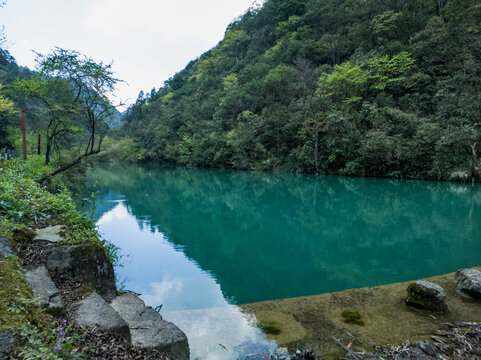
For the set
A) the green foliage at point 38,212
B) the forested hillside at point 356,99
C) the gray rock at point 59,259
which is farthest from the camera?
the forested hillside at point 356,99

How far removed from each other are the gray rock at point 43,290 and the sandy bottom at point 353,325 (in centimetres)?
252

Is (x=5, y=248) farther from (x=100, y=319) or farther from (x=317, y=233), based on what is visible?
(x=317, y=233)

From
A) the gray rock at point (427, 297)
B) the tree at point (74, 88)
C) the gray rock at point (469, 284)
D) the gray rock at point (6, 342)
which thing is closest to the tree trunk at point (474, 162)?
the gray rock at point (469, 284)

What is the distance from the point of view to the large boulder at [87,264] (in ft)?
10.6

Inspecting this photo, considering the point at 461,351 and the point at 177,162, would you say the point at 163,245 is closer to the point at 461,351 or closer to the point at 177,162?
the point at 461,351

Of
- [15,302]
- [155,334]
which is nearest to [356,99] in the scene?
[155,334]

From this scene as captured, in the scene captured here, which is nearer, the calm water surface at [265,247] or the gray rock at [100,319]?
the gray rock at [100,319]

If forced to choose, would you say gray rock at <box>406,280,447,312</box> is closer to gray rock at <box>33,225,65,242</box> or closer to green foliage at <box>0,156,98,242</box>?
green foliage at <box>0,156,98,242</box>

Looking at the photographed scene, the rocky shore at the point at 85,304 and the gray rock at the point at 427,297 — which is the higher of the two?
the rocky shore at the point at 85,304

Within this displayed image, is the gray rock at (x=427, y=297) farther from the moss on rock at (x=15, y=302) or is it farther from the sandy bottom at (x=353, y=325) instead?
the moss on rock at (x=15, y=302)

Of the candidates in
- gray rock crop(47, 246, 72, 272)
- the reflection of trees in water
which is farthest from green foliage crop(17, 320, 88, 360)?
the reflection of trees in water

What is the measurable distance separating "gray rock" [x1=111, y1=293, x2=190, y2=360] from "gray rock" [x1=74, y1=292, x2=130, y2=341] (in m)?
0.20

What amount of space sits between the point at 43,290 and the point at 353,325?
3.66 m

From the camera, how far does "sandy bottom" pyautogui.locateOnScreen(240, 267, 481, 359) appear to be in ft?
11.5
